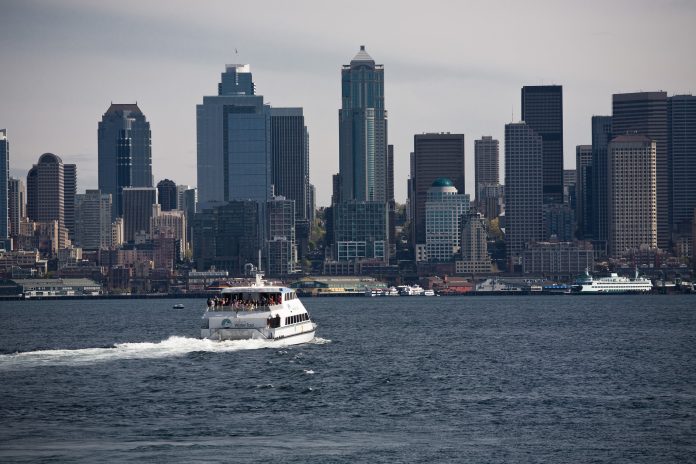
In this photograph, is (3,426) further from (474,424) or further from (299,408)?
(474,424)

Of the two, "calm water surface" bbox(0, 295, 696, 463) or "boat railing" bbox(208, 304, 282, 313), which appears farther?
"boat railing" bbox(208, 304, 282, 313)

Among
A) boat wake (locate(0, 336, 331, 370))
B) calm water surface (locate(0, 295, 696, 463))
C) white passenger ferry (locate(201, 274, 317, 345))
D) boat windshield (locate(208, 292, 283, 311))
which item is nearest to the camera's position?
calm water surface (locate(0, 295, 696, 463))

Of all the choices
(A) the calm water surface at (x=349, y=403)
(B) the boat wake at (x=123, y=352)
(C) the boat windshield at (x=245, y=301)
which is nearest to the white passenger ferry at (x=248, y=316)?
(C) the boat windshield at (x=245, y=301)

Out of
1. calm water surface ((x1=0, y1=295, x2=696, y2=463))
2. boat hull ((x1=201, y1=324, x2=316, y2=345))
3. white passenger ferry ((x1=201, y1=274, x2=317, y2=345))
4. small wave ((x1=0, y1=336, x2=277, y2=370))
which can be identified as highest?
white passenger ferry ((x1=201, y1=274, x2=317, y2=345))

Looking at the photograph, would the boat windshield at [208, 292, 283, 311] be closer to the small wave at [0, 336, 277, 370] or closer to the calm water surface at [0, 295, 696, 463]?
the small wave at [0, 336, 277, 370]

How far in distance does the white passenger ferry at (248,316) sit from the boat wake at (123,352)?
70 centimetres

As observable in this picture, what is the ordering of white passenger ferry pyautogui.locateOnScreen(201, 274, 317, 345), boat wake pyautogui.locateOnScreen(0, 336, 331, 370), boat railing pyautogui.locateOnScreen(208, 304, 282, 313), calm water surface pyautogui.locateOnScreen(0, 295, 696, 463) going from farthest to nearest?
boat railing pyautogui.locateOnScreen(208, 304, 282, 313)
white passenger ferry pyautogui.locateOnScreen(201, 274, 317, 345)
boat wake pyautogui.locateOnScreen(0, 336, 331, 370)
calm water surface pyautogui.locateOnScreen(0, 295, 696, 463)

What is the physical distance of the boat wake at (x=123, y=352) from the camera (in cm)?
10225

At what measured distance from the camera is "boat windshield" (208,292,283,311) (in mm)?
111000

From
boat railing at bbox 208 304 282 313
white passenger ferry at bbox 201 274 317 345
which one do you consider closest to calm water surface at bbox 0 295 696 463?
white passenger ferry at bbox 201 274 317 345

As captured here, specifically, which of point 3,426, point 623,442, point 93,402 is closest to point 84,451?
point 3,426

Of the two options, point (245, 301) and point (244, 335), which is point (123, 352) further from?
point (245, 301)

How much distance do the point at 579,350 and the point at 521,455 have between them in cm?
5995

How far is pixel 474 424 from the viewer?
247 feet
